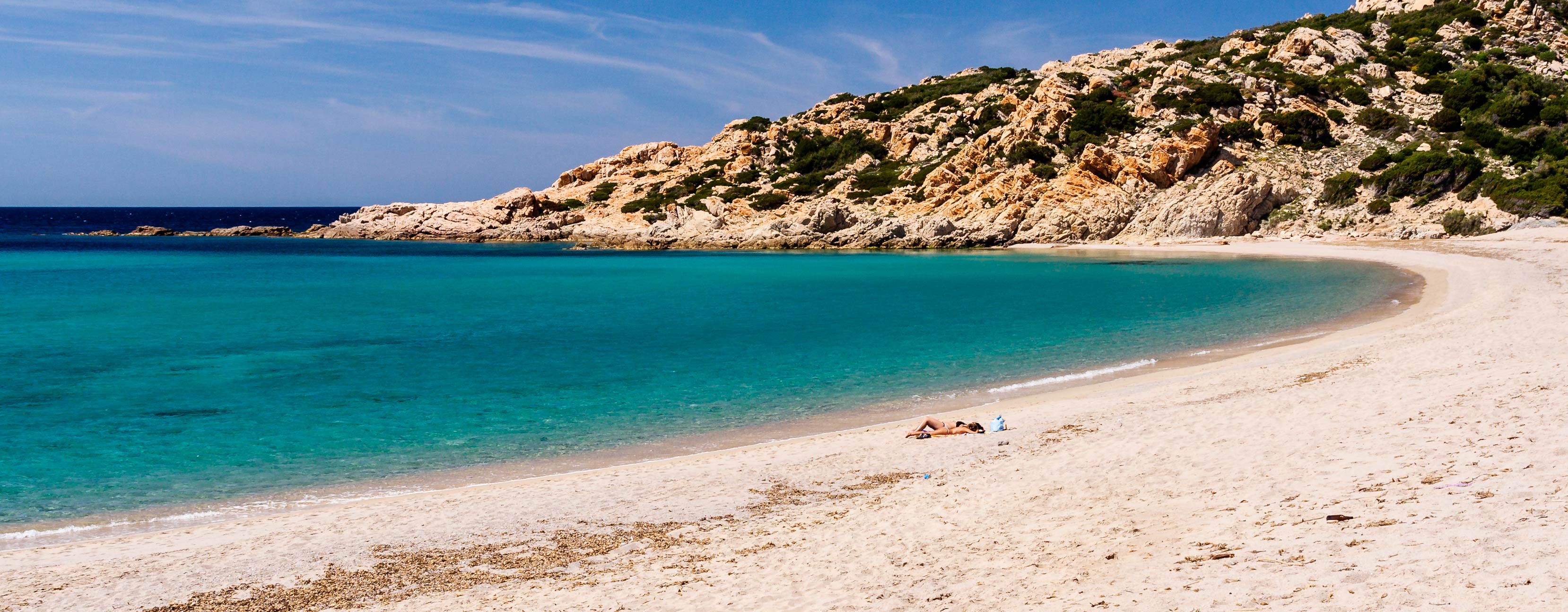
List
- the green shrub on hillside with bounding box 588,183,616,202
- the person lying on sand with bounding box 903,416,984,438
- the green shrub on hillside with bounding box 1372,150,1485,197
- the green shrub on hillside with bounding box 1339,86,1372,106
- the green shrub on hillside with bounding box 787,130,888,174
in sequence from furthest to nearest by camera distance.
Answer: the green shrub on hillside with bounding box 588,183,616,202 → the green shrub on hillside with bounding box 787,130,888,174 → the green shrub on hillside with bounding box 1339,86,1372,106 → the green shrub on hillside with bounding box 1372,150,1485,197 → the person lying on sand with bounding box 903,416,984,438

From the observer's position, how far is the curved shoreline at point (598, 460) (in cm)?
923

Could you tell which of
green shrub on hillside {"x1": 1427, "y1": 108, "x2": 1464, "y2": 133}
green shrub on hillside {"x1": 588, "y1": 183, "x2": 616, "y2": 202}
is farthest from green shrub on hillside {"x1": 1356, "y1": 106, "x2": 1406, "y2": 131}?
green shrub on hillside {"x1": 588, "y1": 183, "x2": 616, "y2": 202}

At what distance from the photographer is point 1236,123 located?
62.6 metres

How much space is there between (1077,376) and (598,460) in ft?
30.5

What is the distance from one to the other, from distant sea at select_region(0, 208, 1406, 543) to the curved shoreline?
0.21 m

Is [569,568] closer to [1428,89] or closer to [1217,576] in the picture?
[1217,576]

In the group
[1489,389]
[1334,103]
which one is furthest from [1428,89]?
[1489,389]

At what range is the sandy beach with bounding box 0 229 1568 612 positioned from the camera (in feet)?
18.5

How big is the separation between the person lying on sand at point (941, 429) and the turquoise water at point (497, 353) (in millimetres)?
2507

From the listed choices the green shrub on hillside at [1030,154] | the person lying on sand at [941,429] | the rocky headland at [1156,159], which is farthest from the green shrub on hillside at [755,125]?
the person lying on sand at [941,429]

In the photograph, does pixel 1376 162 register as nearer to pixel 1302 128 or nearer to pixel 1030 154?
pixel 1302 128

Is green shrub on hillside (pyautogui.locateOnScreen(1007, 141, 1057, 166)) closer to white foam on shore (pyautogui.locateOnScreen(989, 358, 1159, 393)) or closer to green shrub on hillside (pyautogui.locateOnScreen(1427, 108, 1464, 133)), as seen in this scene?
green shrub on hillside (pyautogui.locateOnScreen(1427, 108, 1464, 133))

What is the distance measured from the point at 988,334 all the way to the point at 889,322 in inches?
153

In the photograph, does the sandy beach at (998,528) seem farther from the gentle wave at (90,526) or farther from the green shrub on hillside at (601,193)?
the green shrub on hillside at (601,193)
